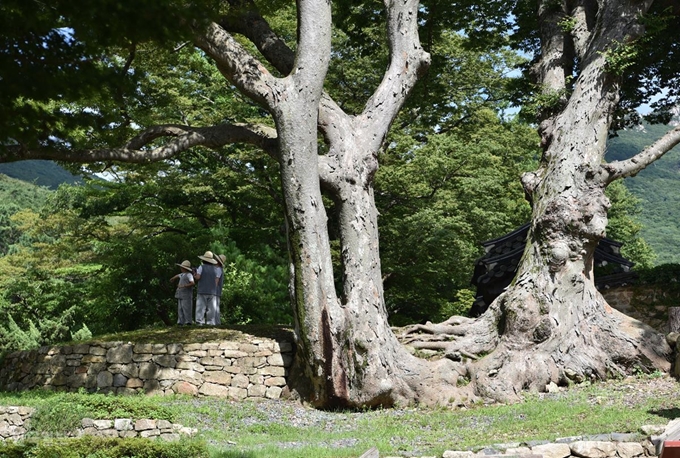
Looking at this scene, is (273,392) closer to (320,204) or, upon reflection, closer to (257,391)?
(257,391)

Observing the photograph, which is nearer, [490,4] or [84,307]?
[490,4]

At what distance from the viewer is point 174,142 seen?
44.9 feet

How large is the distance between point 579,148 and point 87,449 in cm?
1038

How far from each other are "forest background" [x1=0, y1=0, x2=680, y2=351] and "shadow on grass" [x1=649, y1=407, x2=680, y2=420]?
32.6 feet

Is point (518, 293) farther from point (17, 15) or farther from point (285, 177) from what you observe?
point (17, 15)

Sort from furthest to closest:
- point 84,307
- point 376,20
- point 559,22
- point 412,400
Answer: point 84,307, point 376,20, point 559,22, point 412,400

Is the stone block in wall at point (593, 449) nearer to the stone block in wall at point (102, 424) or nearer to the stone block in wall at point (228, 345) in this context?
the stone block in wall at point (102, 424)

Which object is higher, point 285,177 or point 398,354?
point 285,177

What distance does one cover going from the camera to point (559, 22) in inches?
628

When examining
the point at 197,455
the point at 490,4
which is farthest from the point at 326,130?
the point at 197,455

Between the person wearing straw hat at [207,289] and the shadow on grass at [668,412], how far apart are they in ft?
29.6

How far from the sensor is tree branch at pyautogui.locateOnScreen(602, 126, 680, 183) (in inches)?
562

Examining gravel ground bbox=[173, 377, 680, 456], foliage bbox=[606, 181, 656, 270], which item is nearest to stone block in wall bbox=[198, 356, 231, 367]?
gravel ground bbox=[173, 377, 680, 456]

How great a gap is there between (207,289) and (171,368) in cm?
272
